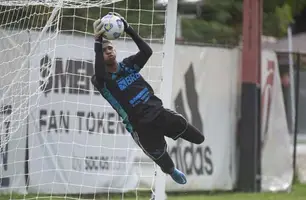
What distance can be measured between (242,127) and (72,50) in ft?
10.7

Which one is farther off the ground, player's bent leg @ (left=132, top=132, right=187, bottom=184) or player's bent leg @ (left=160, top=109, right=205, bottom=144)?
player's bent leg @ (left=160, top=109, right=205, bottom=144)

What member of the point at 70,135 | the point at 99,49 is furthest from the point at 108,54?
the point at 70,135

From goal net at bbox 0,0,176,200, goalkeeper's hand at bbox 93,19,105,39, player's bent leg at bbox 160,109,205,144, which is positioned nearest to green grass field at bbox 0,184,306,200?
goal net at bbox 0,0,176,200

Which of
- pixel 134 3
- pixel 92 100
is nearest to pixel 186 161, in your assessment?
pixel 92 100

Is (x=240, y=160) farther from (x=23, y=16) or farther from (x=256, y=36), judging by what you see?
(x=23, y=16)

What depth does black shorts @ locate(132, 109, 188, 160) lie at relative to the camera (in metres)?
9.00

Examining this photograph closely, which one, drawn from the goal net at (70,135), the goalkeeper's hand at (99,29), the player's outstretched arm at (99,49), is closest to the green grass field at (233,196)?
the goal net at (70,135)

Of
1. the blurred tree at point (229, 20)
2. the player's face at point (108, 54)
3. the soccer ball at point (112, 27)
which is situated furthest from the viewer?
the blurred tree at point (229, 20)

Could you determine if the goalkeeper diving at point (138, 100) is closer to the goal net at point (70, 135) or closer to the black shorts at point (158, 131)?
the black shorts at point (158, 131)

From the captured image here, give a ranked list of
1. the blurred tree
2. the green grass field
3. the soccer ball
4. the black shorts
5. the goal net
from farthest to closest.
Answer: the blurred tree < the green grass field < the goal net < the black shorts < the soccer ball

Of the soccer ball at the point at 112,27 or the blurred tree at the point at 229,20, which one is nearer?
the soccer ball at the point at 112,27

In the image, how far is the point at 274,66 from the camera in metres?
14.6

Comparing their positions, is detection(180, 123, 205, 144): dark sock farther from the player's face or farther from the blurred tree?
the blurred tree

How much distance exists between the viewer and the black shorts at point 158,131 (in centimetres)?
900
